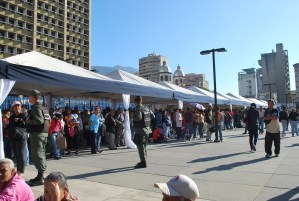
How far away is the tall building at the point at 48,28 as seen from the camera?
7938 cm

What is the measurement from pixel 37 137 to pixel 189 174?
11.8ft

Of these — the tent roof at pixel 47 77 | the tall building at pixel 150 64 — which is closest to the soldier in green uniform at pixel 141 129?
the tent roof at pixel 47 77

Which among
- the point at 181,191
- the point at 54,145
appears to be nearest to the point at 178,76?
the point at 54,145

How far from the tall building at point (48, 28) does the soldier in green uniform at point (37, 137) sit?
75.9 m

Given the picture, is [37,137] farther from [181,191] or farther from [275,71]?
[275,71]

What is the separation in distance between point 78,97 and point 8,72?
7.87 m

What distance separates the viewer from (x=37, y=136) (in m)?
6.48

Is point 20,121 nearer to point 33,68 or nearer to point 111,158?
point 33,68

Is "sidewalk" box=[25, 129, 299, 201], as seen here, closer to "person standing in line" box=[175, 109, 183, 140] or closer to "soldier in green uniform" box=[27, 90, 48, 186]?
"soldier in green uniform" box=[27, 90, 48, 186]

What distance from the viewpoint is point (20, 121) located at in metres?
7.59

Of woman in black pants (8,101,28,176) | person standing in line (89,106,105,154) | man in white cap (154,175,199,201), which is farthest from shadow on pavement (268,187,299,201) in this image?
person standing in line (89,106,105,154)

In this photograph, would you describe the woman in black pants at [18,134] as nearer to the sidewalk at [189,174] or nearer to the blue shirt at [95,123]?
the sidewalk at [189,174]

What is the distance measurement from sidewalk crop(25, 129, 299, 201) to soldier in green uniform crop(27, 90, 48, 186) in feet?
1.15

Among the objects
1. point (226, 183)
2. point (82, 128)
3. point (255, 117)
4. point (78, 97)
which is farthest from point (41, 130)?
point (78, 97)
